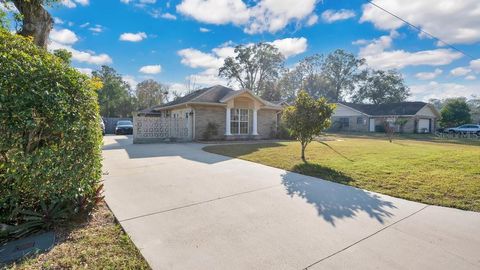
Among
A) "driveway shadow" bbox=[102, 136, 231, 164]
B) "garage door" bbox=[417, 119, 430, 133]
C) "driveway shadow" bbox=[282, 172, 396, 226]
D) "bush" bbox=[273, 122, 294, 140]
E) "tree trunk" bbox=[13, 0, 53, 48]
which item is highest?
"tree trunk" bbox=[13, 0, 53, 48]

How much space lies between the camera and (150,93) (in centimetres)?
4831

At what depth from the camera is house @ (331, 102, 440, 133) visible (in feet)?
108

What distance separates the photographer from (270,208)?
14.2ft

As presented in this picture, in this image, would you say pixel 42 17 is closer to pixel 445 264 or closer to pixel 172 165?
pixel 172 165

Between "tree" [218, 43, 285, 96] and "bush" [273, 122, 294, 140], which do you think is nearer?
"bush" [273, 122, 294, 140]

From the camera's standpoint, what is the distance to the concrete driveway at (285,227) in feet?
8.99

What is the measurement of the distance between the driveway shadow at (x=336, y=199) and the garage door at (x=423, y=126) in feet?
118

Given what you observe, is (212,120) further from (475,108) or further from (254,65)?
(475,108)

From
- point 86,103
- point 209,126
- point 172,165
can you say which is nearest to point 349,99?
point 209,126

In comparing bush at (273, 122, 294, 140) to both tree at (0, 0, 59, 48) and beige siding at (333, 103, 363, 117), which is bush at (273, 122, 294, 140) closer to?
tree at (0, 0, 59, 48)

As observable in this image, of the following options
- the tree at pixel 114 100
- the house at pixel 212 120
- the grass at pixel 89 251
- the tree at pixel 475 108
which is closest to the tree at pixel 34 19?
the grass at pixel 89 251

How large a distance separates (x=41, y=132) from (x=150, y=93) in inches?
1903

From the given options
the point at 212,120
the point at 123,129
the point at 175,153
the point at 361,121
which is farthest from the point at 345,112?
the point at 175,153

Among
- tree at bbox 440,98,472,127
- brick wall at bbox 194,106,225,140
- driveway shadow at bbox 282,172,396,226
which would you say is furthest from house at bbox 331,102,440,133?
driveway shadow at bbox 282,172,396,226
